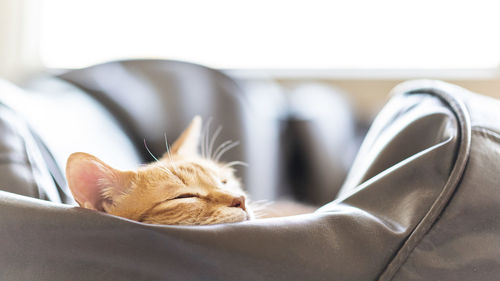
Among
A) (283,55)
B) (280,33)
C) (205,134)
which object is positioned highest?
(280,33)

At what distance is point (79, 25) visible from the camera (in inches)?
117

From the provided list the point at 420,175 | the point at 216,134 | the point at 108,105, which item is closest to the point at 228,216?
the point at 420,175

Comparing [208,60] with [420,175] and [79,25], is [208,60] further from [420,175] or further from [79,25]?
[420,175]

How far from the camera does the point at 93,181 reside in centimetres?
90

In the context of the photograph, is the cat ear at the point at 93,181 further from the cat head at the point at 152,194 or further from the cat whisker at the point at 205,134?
the cat whisker at the point at 205,134

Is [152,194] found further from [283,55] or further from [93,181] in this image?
[283,55]

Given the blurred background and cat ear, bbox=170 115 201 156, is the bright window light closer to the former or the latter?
the blurred background

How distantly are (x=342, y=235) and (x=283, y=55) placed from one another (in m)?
2.09

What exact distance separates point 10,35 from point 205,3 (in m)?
1.17

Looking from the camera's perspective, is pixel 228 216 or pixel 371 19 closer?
pixel 228 216

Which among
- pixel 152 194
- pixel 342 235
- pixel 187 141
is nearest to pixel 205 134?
pixel 187 141

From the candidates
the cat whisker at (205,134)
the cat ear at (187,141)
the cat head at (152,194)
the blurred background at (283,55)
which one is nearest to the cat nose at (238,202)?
the cat head at (152,194)

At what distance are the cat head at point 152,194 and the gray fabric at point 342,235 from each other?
154mm

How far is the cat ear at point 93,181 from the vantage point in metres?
0.86
